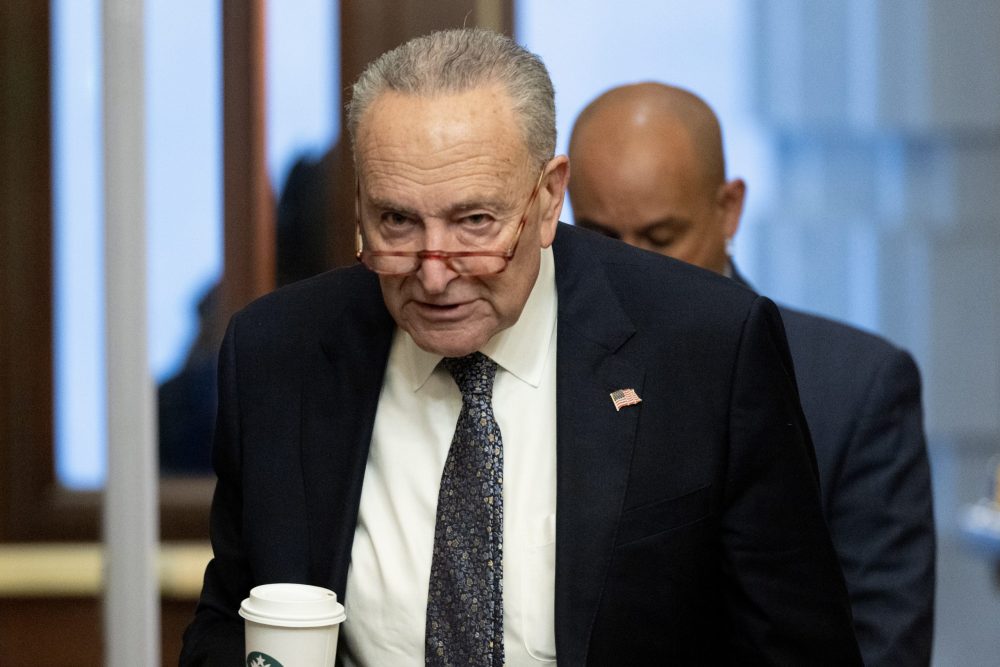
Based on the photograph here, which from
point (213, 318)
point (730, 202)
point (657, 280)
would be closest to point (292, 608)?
point (657, 280)

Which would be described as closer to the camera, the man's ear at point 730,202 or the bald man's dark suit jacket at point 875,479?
the bald man's dark suit jacket at point 875,479

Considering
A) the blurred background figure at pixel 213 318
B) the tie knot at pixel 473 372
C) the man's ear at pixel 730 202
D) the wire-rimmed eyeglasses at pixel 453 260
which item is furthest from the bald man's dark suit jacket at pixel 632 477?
the blurred background figure at pixel 213 318

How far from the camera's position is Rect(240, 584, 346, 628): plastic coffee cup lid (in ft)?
4.42

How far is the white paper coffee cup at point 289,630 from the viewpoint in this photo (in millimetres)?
1351

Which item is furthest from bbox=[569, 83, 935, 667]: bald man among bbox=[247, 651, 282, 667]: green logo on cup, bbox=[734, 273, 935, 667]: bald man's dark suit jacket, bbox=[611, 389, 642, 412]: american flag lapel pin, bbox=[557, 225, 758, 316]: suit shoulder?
bbox=[247, 651, 282, 667]: green logo on cup

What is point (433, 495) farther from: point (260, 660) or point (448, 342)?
point (260, 660)

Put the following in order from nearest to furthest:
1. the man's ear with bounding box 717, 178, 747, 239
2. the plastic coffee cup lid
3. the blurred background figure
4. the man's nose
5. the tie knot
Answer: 1. the plastic coffee cup lid
2. the man's nose
3. the tie knot
4. the man's ear with bounding box 717, 178, 747, 239
5. the blurred background figure

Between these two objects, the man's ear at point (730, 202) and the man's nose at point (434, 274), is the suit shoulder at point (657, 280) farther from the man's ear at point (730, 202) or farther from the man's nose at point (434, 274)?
the man's ear at point (730, 202)

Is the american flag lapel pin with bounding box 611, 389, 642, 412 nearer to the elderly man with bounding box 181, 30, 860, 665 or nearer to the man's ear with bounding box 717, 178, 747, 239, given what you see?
the elderly man with bounding box 181, 30, 860, 665

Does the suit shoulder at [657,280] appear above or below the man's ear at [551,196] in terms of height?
below

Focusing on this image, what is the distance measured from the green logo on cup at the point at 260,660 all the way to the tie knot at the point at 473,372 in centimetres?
49

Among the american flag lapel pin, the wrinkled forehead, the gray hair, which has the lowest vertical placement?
the american flag lapel pin

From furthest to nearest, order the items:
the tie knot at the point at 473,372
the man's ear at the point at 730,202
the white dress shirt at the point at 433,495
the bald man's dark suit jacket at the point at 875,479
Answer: the man's ear at the point at 730,202 < the bald man's dark suit jacket at the point at 875,479 < the tie knot at the point at 473,372 < the white dress shirt at the point at 433,495

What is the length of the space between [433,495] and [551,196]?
1.35ft
